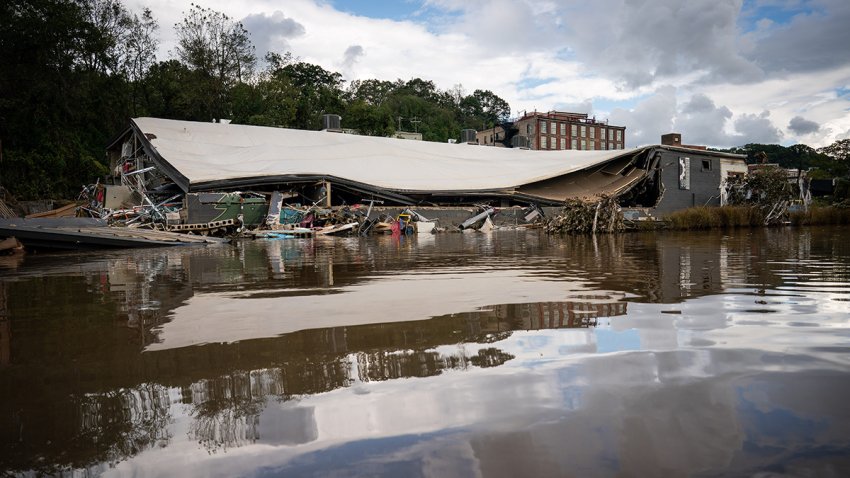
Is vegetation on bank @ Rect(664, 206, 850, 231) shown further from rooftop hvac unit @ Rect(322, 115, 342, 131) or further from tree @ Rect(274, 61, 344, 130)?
tree @ Rect(274, 61, 344, 130)

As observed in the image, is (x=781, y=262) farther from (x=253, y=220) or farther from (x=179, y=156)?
(x=179, y=156)

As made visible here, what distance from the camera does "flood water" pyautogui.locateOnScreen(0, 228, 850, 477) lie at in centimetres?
155

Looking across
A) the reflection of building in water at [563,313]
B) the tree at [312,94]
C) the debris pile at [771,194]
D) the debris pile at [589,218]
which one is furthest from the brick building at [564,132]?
the reflection of building in water at [563,313]

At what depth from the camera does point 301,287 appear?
18.2 ft

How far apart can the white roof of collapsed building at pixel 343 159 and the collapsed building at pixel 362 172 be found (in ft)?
0.19

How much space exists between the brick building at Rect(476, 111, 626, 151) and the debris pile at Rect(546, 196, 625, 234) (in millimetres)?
63555

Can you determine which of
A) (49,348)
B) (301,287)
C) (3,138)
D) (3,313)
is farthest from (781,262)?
(3,138)

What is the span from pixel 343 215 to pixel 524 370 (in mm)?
21485

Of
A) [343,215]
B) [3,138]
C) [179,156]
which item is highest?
[3,138]

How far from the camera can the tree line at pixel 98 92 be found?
29737mm

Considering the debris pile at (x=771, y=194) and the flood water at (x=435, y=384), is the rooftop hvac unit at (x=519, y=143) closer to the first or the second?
the debris pile at (x=771, y=194)

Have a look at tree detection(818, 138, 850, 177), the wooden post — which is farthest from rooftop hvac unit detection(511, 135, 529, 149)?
tree detection(818, 138, 850, 177)

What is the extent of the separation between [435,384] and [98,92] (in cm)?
4160

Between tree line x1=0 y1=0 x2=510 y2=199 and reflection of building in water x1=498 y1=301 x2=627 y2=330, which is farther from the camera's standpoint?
tree line x1=0 y1=0 x2=510 y2=199
